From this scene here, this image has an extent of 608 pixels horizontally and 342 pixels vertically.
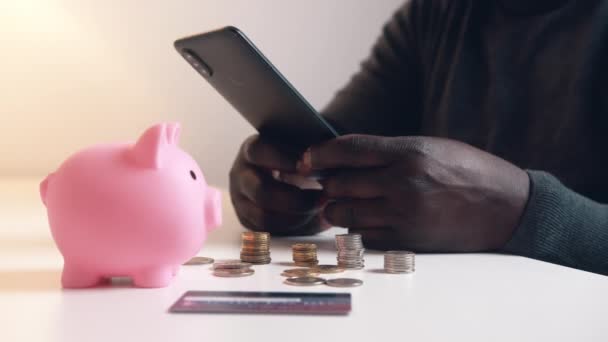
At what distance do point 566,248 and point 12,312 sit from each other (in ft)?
2.00

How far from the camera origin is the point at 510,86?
3.94ft

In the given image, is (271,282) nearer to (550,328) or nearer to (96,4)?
(550,328)

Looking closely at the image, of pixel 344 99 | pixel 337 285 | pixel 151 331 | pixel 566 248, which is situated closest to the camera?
pixel 151 331

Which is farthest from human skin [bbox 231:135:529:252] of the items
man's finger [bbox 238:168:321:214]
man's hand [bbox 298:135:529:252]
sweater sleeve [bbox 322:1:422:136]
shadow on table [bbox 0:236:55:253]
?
sweater sleeve [bbox 322:1:422:136]

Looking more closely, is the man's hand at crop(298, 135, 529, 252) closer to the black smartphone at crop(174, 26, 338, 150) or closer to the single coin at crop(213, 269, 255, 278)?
the black smartphone at crop(174, 26, 338, 150)

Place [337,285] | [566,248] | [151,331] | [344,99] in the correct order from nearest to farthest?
1. [151,331]
2. [337,285]
3. [566,248]
4. [344,99]

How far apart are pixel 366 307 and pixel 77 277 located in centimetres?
23

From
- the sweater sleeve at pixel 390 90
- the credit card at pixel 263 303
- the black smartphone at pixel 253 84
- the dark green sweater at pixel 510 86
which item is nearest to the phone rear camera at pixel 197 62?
the black smartphone at pixel 253 84

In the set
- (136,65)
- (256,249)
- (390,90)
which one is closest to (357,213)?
(256,249)

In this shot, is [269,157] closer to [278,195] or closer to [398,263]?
[278,195]

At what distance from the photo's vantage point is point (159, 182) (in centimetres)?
50

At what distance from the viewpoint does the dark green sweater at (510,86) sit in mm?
1104

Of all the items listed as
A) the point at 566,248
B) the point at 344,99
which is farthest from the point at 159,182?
the point at 344,99

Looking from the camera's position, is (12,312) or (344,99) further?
(344,99)
